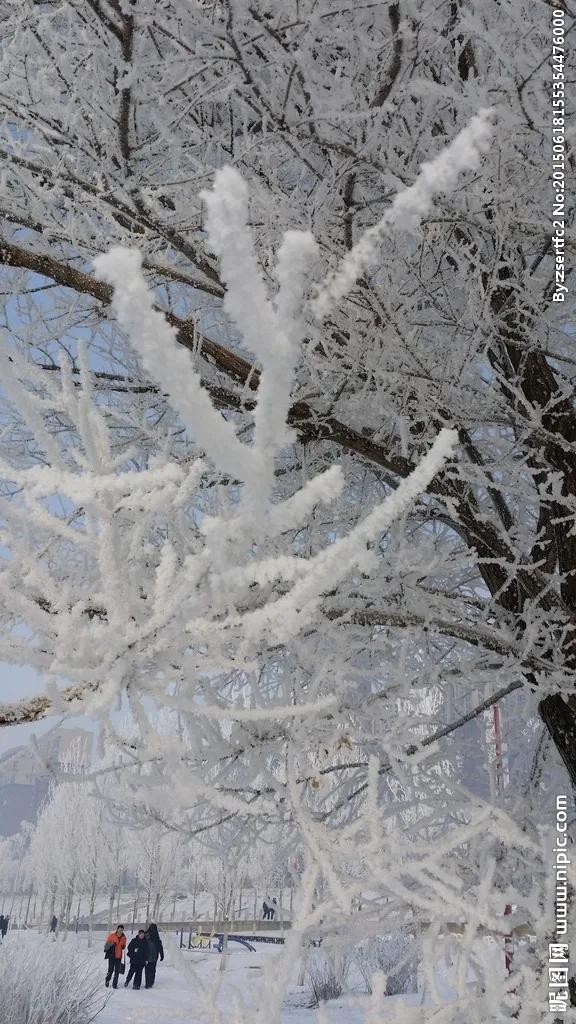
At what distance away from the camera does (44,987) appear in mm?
8367

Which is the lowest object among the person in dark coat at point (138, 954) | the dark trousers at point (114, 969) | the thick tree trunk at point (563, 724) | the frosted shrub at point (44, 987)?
the dark trousers at point (114, 969)

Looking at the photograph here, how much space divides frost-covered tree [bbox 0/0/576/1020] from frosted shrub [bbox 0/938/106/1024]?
6921 millimetres

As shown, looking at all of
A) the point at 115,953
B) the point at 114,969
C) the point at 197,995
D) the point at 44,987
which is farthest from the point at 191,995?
the point at 197,995

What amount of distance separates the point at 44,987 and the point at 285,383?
32.9ft

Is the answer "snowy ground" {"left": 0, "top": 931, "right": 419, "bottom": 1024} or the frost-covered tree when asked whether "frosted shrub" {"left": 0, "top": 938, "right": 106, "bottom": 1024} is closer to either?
"snowy ground" {"left": 0, "top": 931, "right": 419, "bottom": 1024}

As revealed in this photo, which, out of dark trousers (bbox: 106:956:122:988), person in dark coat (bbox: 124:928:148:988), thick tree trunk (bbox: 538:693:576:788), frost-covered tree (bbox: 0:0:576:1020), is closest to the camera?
frost-covered tree (bbox: 0:0:576:1020)

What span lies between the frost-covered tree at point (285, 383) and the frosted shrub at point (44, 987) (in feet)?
22.7

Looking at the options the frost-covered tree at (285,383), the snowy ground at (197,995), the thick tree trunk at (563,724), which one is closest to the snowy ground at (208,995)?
the snowy ground at (197,995)

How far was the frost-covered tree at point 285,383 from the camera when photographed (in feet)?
3.26

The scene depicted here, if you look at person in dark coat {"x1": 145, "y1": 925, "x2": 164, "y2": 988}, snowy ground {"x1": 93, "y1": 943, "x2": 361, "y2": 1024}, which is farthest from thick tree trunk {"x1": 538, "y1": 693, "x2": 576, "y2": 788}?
person in dark coat {"x1": 145, "y1": 925, "x2": 164, "y2": 988}

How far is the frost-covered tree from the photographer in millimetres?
993

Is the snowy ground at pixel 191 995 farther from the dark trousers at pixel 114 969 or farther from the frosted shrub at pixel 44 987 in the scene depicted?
the frosted shrub at pixel 44 987

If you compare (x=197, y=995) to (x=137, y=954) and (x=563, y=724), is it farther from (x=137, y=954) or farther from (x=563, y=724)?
(x=137, y=954)

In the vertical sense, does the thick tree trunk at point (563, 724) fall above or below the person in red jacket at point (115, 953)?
above
